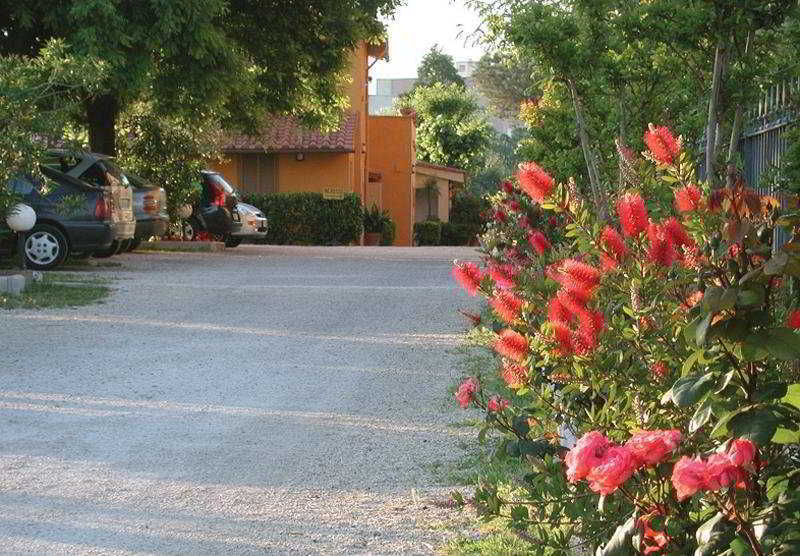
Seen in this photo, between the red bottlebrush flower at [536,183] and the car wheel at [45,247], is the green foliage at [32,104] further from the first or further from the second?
the red bottlebrush flower at [536,183]

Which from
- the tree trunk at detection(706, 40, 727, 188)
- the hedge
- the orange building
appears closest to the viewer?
the tree trunk at detection(706, 40, 727, 188)

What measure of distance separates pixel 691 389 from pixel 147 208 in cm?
2039

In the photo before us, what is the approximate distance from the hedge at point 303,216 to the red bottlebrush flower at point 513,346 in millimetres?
33870

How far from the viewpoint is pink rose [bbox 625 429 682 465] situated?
3.15 m

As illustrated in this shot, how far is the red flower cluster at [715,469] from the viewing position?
292 centimetres

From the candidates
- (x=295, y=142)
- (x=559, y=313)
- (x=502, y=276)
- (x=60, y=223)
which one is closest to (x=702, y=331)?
(x=559, y=313)

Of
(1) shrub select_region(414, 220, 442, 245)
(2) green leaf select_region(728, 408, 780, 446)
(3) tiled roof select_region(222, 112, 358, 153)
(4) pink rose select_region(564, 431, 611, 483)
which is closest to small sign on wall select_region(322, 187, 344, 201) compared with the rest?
(3) tiled roof select_region(222, 112, 358, 153)

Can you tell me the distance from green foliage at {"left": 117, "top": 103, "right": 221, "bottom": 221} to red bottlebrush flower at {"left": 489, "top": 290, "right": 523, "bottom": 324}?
Answer: 2354 cm

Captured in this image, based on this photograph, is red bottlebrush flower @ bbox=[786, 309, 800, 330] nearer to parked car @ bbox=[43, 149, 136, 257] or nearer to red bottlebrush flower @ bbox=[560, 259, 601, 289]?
red bottlebrush flower @ bbox=[560, 259, 601, 289]

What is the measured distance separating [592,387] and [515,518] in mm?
447

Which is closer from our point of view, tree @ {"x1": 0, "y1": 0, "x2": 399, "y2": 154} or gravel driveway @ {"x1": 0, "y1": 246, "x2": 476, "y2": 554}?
gravel driveway @ {"x1": 0, "y1": 246, "x2": 476, "y2": 554}

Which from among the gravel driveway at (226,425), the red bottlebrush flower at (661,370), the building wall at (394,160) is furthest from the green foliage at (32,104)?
the building wall at (394,160)

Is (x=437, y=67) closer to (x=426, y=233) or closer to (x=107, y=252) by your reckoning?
(x=426, y=233)

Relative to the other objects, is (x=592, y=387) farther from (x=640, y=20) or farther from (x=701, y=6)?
(x=640, y=20)
